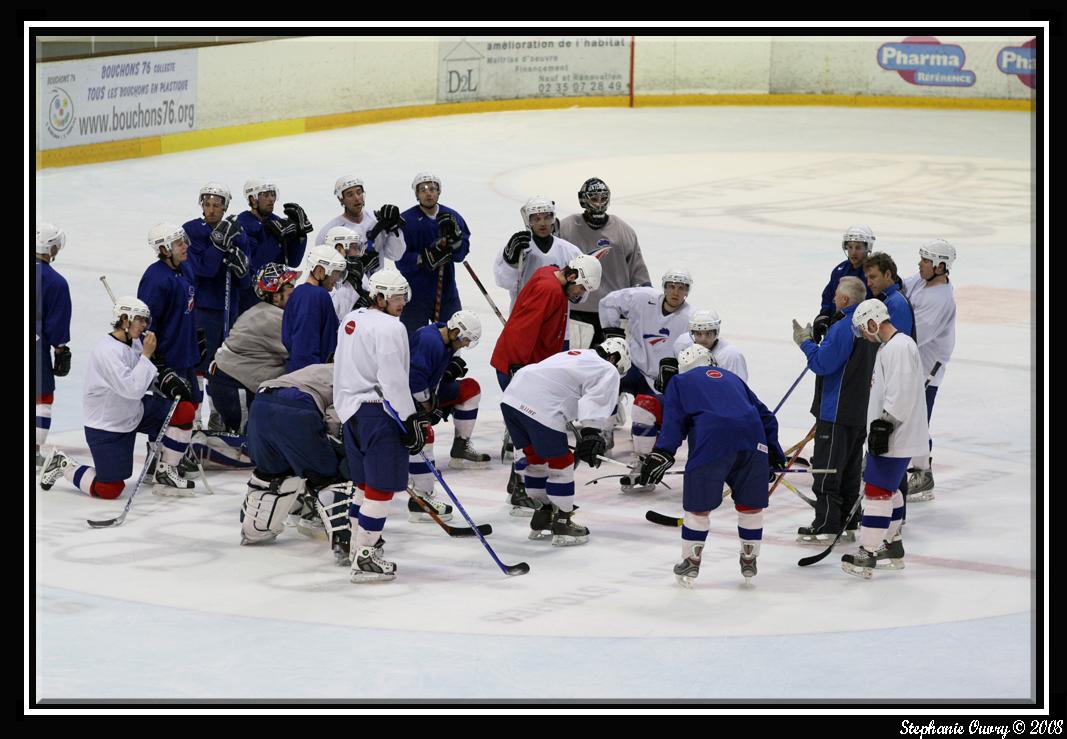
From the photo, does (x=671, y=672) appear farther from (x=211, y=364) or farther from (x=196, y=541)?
(x=211, y=364)

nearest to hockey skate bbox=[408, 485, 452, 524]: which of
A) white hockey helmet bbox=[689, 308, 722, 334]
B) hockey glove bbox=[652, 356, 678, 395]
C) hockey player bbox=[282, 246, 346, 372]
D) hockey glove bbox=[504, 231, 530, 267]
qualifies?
→ hockey player bbox=[282, 246, 346, 372]

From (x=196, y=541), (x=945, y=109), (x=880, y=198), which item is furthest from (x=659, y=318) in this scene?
(x=945, y=109)

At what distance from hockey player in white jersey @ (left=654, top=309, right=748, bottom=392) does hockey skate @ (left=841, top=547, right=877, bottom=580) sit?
3.71 feet

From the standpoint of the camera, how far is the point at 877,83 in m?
28.8

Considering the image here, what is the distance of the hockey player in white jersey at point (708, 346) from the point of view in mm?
8477

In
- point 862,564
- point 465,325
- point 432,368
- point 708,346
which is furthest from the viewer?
point 432,368

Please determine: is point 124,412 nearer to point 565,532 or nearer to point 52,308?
point 52,308

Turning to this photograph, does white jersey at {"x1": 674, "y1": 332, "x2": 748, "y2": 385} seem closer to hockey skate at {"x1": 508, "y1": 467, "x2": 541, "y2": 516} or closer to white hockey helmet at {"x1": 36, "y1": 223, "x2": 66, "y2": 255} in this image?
hockey skate at {"x1": 508, "y1": 467, "x2": 541, "y2": 516}

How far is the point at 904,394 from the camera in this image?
790 cm

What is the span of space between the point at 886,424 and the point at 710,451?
2.76 feet

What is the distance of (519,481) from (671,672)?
2.67 metres

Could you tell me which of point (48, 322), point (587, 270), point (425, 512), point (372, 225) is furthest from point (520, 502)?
point (48, 322)

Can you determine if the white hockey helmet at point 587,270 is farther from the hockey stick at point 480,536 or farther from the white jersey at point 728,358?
the hockey stick at point 480,536

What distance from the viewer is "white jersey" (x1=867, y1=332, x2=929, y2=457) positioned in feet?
25.9
